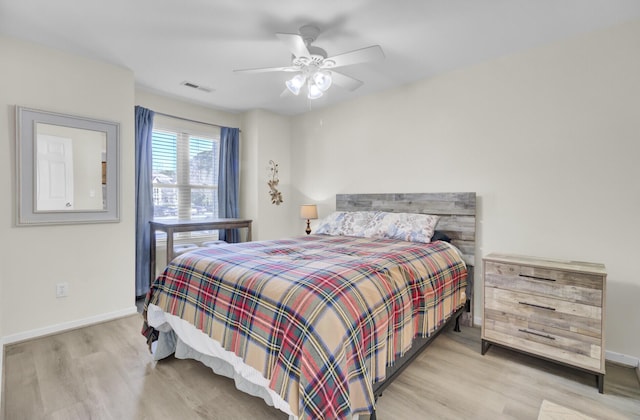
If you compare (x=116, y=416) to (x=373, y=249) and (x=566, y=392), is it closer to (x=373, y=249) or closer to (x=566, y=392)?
(x=373, y=249)

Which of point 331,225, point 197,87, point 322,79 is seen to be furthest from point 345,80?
point 197,87

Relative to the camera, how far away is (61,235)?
8.83 ft

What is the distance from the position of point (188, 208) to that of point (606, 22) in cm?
450

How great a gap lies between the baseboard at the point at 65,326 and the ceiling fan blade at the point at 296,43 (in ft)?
9.60

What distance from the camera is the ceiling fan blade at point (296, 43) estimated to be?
1942 millimetres

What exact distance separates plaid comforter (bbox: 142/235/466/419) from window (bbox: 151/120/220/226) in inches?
80.8

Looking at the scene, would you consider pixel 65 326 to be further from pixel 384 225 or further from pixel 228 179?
pixel 384 225

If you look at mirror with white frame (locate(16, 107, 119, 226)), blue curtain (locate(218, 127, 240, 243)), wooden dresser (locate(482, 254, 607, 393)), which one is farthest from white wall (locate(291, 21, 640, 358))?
mirror with white frame (locate(16, 107, 119, 226))

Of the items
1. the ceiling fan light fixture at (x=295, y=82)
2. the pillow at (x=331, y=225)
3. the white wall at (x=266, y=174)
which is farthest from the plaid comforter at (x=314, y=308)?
the white wall at (x=266, y=174)

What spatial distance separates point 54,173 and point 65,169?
0.09 meters

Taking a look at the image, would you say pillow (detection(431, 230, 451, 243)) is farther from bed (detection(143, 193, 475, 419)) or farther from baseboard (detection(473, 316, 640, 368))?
baseboard (detection(473, 316, 640, 368))

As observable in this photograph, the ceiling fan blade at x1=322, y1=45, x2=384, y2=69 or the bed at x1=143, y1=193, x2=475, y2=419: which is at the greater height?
the ceiling fan blade at x1=322, y1=45, x2=384, y2=69

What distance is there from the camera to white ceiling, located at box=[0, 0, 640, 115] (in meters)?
2.01

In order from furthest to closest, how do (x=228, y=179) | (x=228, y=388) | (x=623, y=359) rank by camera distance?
(x=228, y=179) < (x=623, y=359) < (x=228, y=388)
